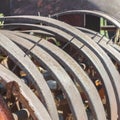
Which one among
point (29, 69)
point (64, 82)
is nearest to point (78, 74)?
point (64, 82)

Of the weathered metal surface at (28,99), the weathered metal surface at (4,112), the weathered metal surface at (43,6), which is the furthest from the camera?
the weathered metal surface at (43,6)

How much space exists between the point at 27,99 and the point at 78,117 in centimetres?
71

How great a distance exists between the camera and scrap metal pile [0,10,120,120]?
229cm

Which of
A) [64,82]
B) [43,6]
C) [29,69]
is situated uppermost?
[43,6]

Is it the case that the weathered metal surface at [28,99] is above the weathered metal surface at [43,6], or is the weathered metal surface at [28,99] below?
below

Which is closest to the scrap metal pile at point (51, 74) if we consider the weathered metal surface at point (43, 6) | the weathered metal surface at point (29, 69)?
the weathered metal surface at point (29, 69)

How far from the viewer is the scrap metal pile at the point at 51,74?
7.53 feet

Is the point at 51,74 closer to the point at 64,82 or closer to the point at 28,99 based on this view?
the point at 64,82

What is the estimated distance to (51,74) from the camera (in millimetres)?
2859

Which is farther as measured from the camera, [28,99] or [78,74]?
[78,74]

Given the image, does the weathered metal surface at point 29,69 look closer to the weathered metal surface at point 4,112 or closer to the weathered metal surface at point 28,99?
the weathered metal surface at point 28,99

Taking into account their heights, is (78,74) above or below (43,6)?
below

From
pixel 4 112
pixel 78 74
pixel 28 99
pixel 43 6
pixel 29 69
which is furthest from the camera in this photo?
pixel 43 6

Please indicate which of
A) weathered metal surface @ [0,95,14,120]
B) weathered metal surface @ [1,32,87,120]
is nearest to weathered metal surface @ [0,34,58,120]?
weathered metal surface @ [1,32,87,120]
